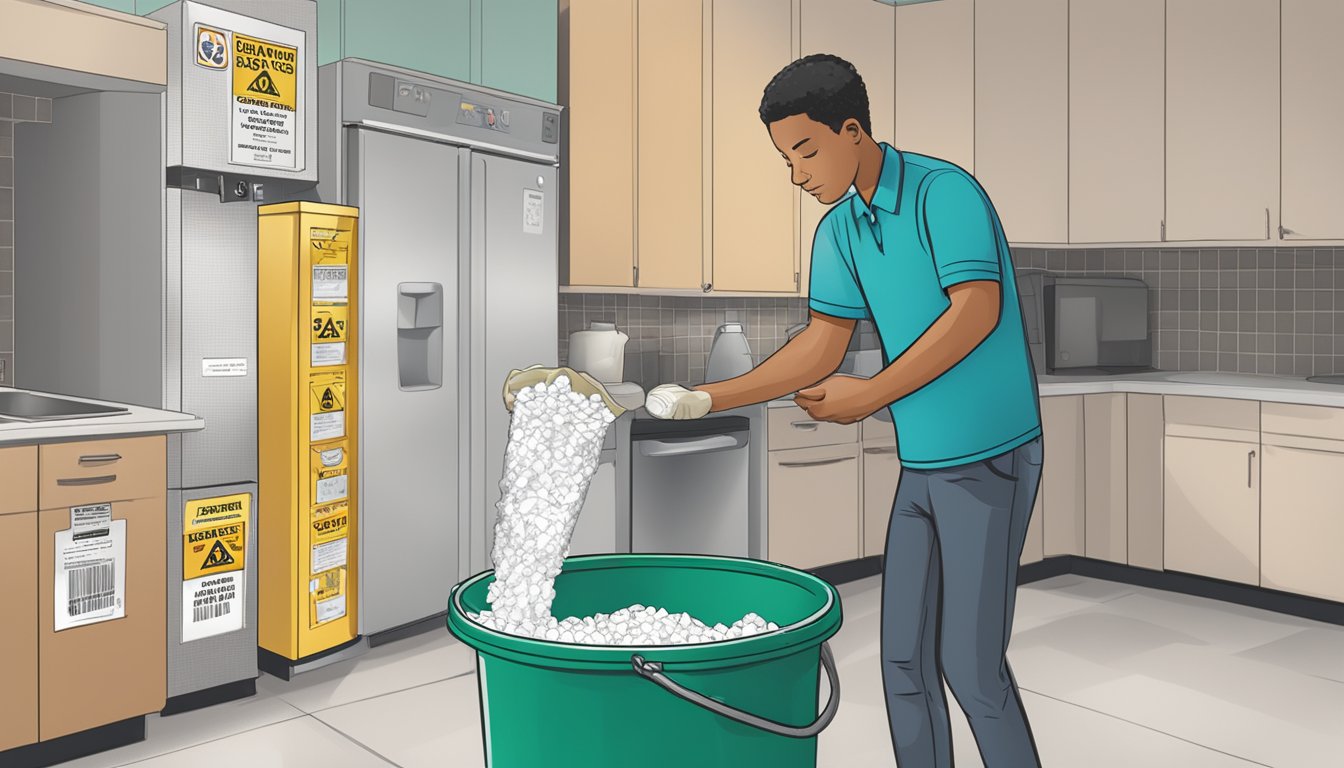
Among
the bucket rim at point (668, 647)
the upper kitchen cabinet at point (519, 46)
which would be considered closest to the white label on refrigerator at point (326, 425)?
the upper kitchen cabinet at point (519, 46)

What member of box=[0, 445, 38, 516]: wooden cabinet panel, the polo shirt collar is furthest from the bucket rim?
box=[0, 445, 38, 516]: wooden cabinet panel

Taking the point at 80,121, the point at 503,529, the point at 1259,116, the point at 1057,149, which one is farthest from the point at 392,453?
the point at 1259,116

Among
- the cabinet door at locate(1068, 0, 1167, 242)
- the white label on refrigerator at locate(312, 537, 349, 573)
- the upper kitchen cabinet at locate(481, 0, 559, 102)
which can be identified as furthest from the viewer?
the cabinet door at locate(1068, 0, 1167, 242)

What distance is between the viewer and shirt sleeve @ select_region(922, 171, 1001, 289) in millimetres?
1620

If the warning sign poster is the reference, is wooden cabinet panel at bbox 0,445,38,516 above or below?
below

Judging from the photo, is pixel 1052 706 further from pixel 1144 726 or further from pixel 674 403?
pixel 674 403

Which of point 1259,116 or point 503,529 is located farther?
point 1259,116

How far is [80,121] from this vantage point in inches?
110

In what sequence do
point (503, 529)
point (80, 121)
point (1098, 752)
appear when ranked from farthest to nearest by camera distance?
point (80, 121)
point (1098, 752)
point (503, 529)

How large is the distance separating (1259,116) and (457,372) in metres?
3.10

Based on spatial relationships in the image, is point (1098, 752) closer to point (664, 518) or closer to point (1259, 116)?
point (664, 518)

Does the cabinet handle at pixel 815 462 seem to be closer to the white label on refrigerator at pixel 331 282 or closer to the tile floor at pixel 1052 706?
the tile floor at pixel 1052 706

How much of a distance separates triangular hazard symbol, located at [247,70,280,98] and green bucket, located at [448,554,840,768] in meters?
2.11

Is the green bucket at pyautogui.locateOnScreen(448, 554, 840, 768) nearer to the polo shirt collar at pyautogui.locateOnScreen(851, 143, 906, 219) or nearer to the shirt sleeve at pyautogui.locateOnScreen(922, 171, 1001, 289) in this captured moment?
the shirt sleeve at pyautogui.locateOnScreen(922, 171, 1001, 289)
